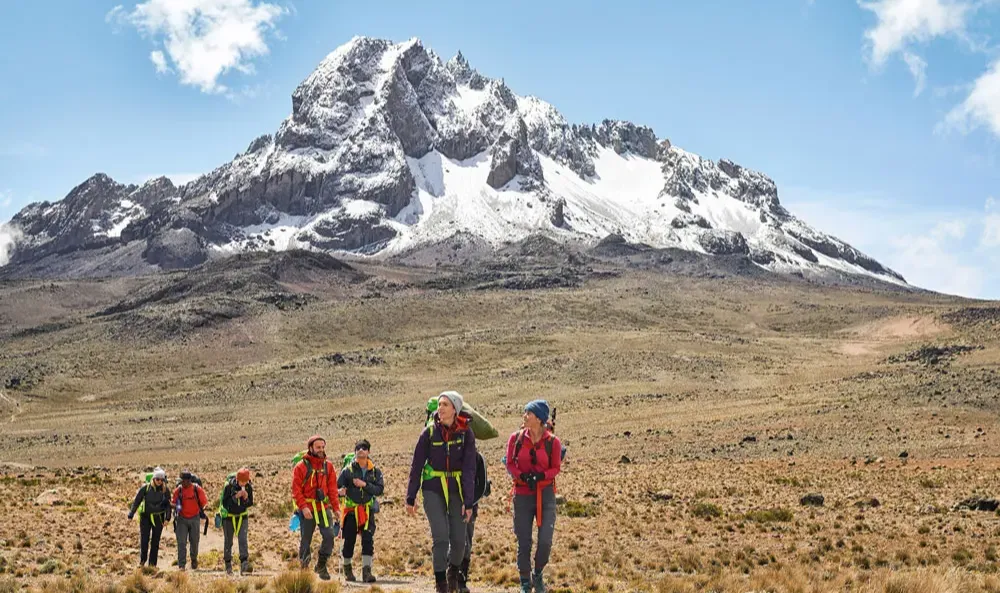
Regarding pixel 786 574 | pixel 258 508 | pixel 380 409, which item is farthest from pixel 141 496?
pixel 380 409

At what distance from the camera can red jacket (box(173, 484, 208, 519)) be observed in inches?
624

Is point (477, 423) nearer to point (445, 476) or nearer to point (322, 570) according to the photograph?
point (445, 476)

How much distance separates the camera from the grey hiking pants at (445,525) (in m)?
10.4

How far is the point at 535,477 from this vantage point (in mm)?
10383

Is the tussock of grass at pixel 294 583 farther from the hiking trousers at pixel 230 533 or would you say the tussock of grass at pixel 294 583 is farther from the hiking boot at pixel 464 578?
the hiking trousers at pixel 230 533

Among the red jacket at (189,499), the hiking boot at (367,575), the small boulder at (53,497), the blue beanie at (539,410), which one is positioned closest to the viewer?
the blue beanie at (539,410)

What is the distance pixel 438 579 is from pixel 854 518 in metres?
13.1

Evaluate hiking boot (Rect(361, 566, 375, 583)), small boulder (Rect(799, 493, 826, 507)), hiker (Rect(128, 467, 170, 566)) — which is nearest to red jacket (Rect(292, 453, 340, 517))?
hiking boot (Rect(361, 566, 375, 583))

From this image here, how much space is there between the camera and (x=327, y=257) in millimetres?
199000

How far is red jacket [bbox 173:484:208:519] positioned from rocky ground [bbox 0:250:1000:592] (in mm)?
1411

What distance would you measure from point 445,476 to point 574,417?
49133mm

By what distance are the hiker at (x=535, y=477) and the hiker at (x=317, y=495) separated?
3.42 m

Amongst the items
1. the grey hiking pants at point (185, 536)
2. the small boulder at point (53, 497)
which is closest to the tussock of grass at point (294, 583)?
the grey hiking pants at point (185, 536)

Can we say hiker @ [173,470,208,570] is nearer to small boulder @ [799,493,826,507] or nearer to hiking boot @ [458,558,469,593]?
hiking boot @ [458,558,469,593]
